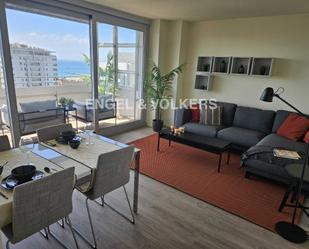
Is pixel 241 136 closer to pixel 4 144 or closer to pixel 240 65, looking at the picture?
pixel 240 65

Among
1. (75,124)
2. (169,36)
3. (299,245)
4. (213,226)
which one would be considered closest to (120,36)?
(169,36)

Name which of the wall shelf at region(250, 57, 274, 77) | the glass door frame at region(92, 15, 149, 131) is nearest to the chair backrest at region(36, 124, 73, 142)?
the glass door frame at region(92, 15, 149, 131)

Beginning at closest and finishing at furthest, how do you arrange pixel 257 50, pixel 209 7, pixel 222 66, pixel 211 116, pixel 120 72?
pixel 209 7 → pixel 257 50 → pixel 211 116 → pixel 222 66 → pixel 120 72

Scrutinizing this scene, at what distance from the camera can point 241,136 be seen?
382cm

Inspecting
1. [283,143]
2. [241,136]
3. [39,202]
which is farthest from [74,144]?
[283,143]

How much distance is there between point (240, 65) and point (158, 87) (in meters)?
1.74

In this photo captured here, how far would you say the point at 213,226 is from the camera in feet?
7.36

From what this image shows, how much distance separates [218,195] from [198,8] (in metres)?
2.94

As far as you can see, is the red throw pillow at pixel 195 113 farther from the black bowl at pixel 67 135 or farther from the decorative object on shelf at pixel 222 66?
the black bowl at pixel 67 135

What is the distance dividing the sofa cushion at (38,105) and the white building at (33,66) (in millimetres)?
285

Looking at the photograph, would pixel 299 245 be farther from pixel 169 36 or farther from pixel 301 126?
pixel 169 36

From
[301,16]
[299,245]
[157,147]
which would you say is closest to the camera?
[299,245]

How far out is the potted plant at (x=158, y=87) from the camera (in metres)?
4.88

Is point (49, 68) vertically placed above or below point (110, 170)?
above
